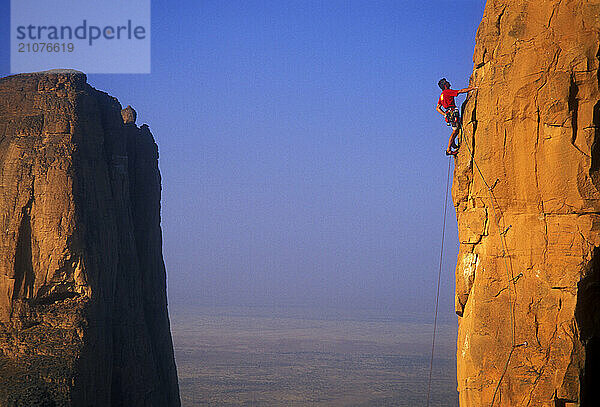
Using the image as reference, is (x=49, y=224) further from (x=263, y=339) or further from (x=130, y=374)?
(x=263, y=339)

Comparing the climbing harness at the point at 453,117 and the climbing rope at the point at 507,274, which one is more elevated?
the climbing harness at the point at 453,117

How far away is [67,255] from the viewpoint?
98.9 ft

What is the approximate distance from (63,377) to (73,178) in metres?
8.97

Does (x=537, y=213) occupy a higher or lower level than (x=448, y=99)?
lower

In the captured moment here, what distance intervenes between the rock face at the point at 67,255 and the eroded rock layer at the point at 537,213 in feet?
63.5

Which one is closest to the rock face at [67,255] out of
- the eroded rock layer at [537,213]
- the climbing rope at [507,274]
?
the eroded rock layer at [537,213]

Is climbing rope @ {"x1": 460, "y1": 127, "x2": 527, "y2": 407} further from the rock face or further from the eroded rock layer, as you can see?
the rock face

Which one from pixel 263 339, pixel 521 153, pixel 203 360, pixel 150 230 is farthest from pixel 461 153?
pixel 263 339

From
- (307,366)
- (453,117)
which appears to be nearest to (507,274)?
(453,117)

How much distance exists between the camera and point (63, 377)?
2786 centimetres

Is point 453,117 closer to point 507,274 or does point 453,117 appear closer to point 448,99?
point 448,99

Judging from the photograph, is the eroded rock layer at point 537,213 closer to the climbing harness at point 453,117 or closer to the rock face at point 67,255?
the climbing harness at point 453,117

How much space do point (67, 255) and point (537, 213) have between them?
881 inches

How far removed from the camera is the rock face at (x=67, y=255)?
2859cm
